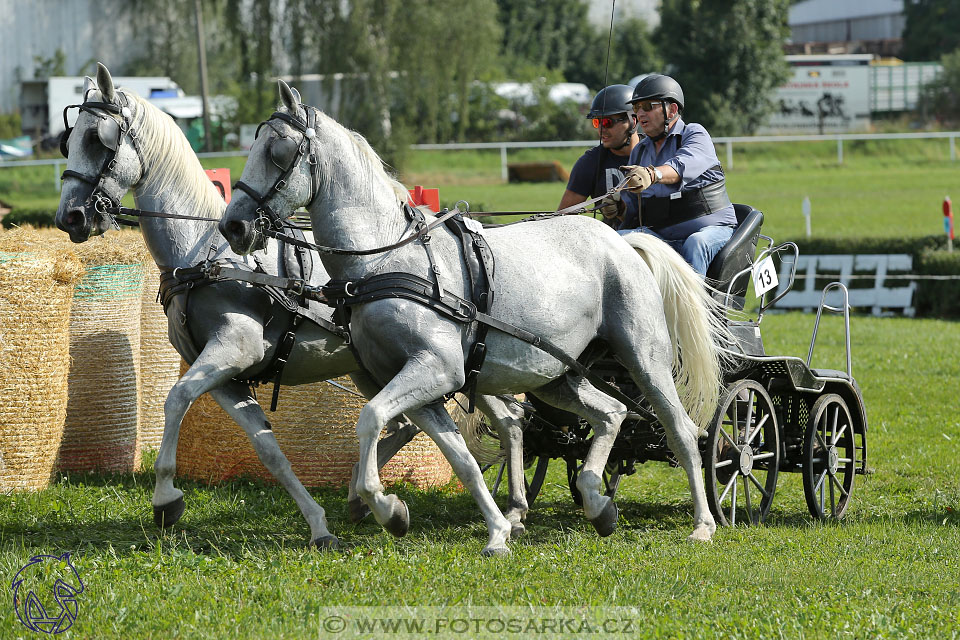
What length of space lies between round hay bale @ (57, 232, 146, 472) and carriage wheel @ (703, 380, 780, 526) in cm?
403

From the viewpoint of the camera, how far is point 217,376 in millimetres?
5758

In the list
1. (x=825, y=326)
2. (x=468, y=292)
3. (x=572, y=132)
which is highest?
(x=572, y=132)

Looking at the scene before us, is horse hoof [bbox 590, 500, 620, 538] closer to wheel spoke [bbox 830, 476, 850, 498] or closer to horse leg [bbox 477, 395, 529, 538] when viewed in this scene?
horse leg [bbox 477, 395, 529, 538]

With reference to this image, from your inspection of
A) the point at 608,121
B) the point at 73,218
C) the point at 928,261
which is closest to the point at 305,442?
the point at 73,218

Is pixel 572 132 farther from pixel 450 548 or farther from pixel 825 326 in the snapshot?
pixel 450 548

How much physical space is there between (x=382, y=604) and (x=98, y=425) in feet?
13.3

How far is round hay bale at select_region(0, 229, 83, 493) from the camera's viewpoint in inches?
272

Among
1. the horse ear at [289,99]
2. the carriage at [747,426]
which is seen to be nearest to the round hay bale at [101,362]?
the carriage at [747,426]

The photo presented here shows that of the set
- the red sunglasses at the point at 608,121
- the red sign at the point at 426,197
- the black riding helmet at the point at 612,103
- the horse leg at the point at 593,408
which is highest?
the black riding helmet at the point at 612,103

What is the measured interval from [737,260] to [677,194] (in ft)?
1.72

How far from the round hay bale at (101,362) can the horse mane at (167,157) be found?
1.85 metres

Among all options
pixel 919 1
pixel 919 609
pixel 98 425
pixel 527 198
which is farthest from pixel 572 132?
pixel 919 609

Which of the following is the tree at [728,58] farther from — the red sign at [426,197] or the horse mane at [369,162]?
the horse mane at [369,162]

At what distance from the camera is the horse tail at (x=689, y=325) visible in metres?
6.23
